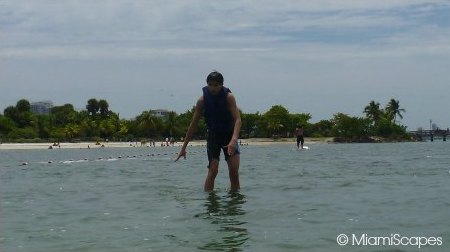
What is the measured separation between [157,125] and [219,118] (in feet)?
382

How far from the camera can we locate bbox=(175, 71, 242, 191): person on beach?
9.96 meters

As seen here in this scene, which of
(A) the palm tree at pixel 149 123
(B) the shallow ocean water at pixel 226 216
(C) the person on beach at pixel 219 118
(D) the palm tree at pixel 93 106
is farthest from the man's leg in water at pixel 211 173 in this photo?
(D) the palm tree at pixel 93 106

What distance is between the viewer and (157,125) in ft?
414

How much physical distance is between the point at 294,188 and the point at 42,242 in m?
5.91

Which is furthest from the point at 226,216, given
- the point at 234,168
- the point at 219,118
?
the point at 219,118

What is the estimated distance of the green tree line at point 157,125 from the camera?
4498 inches

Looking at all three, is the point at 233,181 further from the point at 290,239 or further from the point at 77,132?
the point at 77,132

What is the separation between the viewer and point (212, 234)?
22.1ft

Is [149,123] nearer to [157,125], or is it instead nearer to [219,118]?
[157,125]

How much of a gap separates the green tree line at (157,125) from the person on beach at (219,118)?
9557cm

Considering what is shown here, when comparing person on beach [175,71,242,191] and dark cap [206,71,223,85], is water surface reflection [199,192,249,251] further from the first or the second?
dark cap [206,71,223,85]

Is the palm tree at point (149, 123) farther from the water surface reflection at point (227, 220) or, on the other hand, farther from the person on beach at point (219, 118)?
the water surface reflection at point (227, 220)

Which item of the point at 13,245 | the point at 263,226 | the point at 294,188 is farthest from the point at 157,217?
the point at 294,188

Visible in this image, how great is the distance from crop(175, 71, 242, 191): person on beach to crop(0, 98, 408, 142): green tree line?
95.6 m
